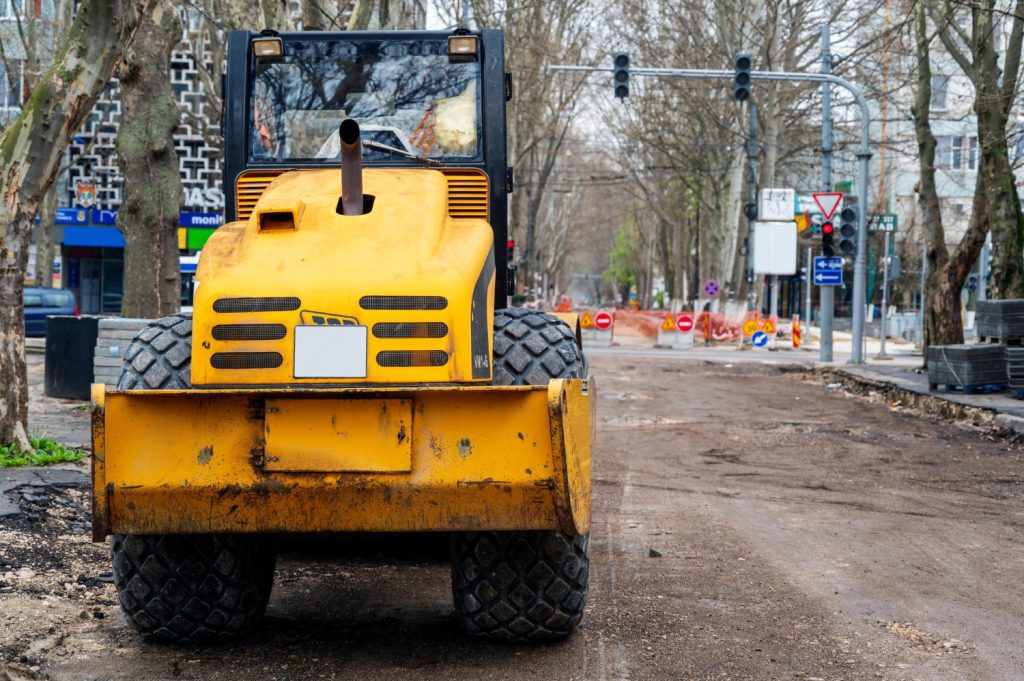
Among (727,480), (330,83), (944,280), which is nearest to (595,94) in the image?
(944,280)

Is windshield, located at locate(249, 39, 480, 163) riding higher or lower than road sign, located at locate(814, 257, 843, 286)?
higher

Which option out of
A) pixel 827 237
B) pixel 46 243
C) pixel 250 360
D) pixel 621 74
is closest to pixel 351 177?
pixel 250 360

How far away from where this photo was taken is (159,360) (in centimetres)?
520

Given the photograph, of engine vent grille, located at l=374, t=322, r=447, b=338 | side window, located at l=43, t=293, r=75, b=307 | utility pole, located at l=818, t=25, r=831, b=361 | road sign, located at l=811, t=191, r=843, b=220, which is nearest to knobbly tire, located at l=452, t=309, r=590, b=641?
engine vent grille, located at l=374, t=322, r=447, b=338

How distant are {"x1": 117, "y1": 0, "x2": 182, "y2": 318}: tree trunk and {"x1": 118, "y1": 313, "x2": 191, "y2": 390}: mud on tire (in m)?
10.9

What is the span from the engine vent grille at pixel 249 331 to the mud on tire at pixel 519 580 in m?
1.20

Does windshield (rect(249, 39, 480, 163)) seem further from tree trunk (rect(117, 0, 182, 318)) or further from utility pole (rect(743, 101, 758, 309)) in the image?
utility pole (rect(743, 101, 758, 309))

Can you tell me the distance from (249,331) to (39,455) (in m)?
6.14

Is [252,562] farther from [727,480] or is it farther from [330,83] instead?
[727,480]

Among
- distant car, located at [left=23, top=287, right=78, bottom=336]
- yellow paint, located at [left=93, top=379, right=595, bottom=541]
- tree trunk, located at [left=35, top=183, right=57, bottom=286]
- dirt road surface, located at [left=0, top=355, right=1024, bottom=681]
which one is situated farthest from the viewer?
tree trunk, located at [left=35, top=183, right=57, bottom=286]

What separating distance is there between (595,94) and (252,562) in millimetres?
46261

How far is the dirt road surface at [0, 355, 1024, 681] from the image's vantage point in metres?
5.42

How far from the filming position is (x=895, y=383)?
2239 cm

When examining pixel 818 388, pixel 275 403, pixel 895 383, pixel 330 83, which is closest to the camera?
pixel 275 403
